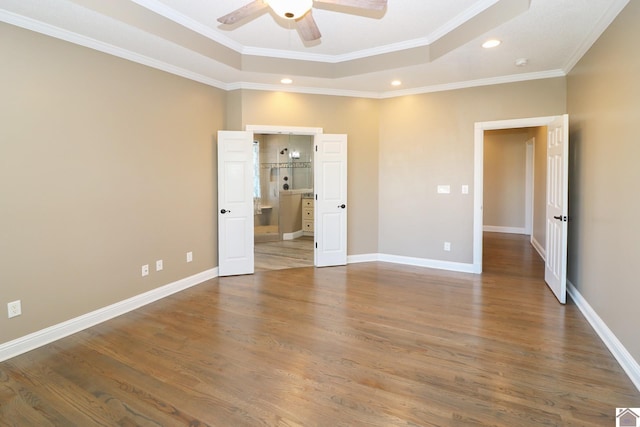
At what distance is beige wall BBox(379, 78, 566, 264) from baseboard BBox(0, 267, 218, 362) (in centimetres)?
320

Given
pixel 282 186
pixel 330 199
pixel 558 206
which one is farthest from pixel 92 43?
pixel 282 186

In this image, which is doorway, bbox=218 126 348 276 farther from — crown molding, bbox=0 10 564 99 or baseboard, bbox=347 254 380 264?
crown molding, bbox=0 10 564 99

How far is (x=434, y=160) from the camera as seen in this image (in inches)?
206

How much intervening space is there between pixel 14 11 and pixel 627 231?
486cm

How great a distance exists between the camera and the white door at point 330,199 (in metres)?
5.25

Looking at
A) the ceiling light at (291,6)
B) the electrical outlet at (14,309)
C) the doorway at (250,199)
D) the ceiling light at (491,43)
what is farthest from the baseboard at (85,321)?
the ceiling light at (491,43)

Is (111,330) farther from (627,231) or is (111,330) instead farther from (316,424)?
(627,231)

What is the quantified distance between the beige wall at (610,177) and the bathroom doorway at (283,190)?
505 cm

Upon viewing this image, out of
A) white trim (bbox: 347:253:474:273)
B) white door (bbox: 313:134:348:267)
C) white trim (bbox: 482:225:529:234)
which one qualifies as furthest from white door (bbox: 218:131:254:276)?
white trim (bbox: 482:225:529:234)

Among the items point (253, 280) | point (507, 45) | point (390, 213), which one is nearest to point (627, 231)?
point (507, 45)

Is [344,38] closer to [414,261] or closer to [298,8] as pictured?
[298,8]

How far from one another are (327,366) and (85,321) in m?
2.34

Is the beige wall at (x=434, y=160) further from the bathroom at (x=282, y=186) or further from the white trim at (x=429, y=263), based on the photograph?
the bathroom at (x=282, y=186)

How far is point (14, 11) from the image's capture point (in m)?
2.63
